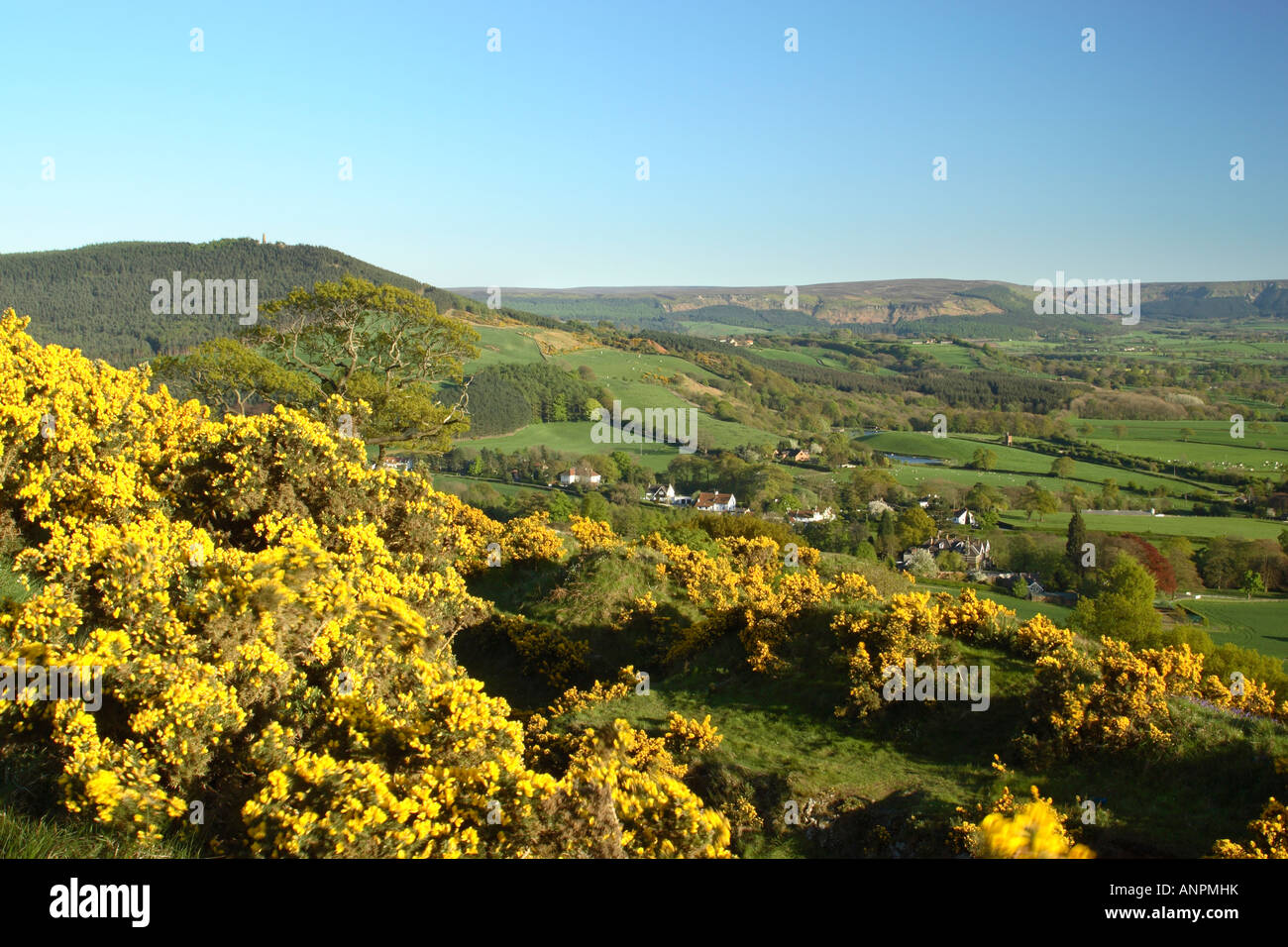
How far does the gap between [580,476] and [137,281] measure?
7406 centimetres

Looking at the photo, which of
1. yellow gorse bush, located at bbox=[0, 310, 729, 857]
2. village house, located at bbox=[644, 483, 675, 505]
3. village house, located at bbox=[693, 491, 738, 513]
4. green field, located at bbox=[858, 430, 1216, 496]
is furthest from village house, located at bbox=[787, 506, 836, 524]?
yellow gorse bush, located at bbox=[0, 310, 729, 857]

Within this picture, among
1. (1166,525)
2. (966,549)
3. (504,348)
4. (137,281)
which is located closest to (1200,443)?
(1166,525)

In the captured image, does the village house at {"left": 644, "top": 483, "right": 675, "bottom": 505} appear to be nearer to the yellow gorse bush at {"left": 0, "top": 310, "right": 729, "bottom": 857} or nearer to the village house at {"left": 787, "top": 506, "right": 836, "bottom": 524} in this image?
the village house at {"left": 787, "top": 506, "right": 836, "bottom": 524}

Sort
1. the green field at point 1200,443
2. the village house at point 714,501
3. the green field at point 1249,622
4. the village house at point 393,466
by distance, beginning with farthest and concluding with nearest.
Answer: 1. the green field at point 1200,443
2. the village house at point 714,501
3. the green field at point 1249,622
4. the village house at point 393,466

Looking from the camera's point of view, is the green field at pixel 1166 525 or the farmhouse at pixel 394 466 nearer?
the farmhouse at pixel 394 466

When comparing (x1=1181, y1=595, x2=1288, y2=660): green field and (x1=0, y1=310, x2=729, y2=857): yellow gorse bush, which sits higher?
(x1=0, y1=310, x2=729, y2=857): yellow gorse bush

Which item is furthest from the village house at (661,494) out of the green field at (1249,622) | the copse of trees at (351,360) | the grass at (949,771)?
the grass at (949,771)

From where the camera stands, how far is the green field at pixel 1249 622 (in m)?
41.2

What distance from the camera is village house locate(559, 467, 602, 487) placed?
83.9 metres

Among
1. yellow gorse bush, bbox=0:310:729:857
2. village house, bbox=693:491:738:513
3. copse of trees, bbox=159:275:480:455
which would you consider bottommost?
village house, bbox=693:491:738:513

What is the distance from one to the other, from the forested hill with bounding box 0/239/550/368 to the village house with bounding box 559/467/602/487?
1660 inches

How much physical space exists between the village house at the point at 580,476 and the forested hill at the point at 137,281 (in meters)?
42.2

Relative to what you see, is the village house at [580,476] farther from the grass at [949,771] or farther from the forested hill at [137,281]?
the grass at [949,771]

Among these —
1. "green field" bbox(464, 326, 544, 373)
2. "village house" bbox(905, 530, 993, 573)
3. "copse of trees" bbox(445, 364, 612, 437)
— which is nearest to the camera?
"village house" bbox(905, 530, 993, 573)
